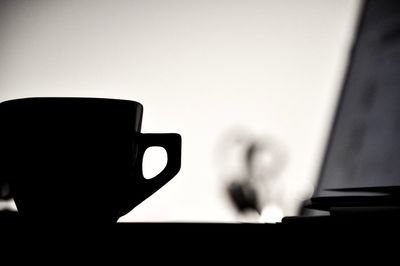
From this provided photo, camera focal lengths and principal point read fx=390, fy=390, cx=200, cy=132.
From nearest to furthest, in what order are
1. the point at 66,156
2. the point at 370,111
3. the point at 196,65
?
the point at 66,156, the point at 196,65, the point at 370,111

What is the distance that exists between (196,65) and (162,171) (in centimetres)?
159

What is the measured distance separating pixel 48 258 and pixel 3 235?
0.04 m

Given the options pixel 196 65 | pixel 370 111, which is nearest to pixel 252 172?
pixel 196 65

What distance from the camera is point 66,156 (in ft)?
1.04

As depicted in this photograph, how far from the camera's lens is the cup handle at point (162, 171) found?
1.16 feet

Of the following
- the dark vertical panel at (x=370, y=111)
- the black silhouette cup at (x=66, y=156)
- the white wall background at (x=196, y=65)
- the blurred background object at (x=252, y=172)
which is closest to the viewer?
the black silhouette cup at (x=66, y=156)

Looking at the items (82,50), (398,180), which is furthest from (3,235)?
(398,180)

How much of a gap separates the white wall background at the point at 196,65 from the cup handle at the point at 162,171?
1.00m

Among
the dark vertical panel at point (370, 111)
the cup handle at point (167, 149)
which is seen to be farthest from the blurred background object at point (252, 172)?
the cup handle at point (167, 149)

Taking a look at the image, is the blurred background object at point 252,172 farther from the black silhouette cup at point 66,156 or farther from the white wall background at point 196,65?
the black silhouette cup at point 66,156

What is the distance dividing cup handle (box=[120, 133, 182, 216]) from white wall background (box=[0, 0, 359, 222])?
997mm

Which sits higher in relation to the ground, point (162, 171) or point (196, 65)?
point (196, 65)

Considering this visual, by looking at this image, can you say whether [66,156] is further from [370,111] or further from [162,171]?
[370,111]

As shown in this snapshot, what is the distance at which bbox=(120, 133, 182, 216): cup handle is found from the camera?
352 mm
